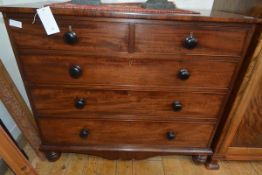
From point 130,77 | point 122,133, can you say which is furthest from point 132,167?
point 130,77

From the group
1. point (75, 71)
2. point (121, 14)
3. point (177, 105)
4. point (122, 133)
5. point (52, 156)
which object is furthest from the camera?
point (52, 156)

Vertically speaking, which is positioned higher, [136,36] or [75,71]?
[136,36]

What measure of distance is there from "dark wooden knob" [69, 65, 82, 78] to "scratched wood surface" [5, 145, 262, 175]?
2.13ft

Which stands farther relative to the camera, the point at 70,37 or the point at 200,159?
the point at 200,159

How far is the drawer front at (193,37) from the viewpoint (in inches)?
28.2

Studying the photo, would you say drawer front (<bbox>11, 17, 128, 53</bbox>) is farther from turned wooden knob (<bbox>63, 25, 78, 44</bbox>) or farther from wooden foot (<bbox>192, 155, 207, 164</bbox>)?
wooden foot (<bbox>192, 155, 207, 164</bbox>)

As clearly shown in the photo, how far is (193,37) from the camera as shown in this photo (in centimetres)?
72

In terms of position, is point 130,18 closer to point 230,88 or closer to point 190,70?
point 190,70

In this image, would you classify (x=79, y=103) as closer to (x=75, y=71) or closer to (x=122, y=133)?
(x=75, y=71)

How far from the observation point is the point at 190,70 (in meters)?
0.81

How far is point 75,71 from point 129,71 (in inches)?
9.3

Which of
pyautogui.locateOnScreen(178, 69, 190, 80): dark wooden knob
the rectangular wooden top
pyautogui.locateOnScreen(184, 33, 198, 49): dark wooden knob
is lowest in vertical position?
pyautogui.locateOnScreen(178, 69, 190, 80): dark wooden knob

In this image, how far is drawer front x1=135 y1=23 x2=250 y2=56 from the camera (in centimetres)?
72

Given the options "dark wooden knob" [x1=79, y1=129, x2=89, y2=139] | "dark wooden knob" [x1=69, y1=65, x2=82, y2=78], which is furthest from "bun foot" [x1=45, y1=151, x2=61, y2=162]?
"dark wooden knob" [x1=69, y1=65, x2=82, y2=78]
